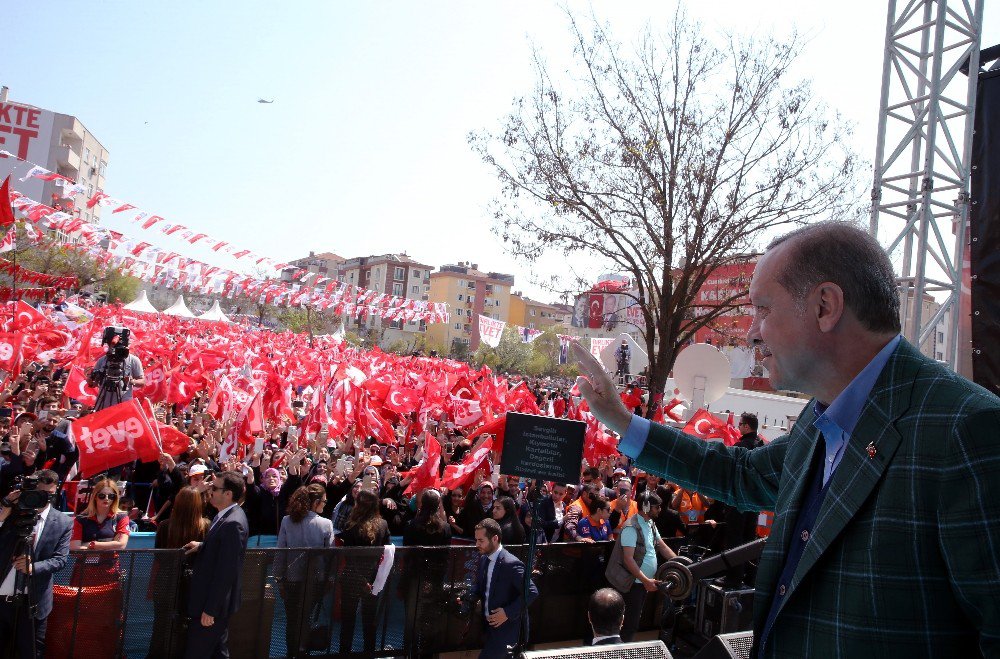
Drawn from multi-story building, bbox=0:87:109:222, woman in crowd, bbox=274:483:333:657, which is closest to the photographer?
woman in crowd, bbox=274:483:333:657

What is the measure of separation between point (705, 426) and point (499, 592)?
244 inches

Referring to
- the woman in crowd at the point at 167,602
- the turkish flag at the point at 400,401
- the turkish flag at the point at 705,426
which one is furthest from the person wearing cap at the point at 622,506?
the turkish flag at the point at 400,401

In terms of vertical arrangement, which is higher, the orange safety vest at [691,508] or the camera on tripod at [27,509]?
the camera on tripod at [27,509]

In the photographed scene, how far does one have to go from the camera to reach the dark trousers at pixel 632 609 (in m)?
7.48

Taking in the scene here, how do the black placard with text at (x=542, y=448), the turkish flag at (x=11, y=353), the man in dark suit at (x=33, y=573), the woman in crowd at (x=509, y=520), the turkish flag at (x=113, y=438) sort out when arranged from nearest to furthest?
1. the man in dark suit at (x=33, y=573)
2. the black placard with text at (x=542, y=448)
3. the woman in crowd at (x=509, y=520)
4. the turkish flag at (x=113, y=438)
5. the turkish flag at (x=11, y=353)

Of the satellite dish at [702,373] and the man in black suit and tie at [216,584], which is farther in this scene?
the satellite dish at [702,373]

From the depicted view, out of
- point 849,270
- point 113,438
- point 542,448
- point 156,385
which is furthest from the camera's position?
point 156,385

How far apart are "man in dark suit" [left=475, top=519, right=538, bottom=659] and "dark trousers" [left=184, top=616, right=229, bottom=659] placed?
82.7 inches

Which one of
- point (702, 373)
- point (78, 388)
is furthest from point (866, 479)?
point (78, 388)

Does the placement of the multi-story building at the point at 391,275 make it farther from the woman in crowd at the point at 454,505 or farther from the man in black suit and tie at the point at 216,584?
the man in black suit and tie at the point at 216,584

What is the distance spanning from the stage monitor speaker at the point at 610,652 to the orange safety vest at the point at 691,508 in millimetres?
7941

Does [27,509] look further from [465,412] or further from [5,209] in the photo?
[465,412]

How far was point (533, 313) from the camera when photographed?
133250 millimetres

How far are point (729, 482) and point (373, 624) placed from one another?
5836 millimetres
